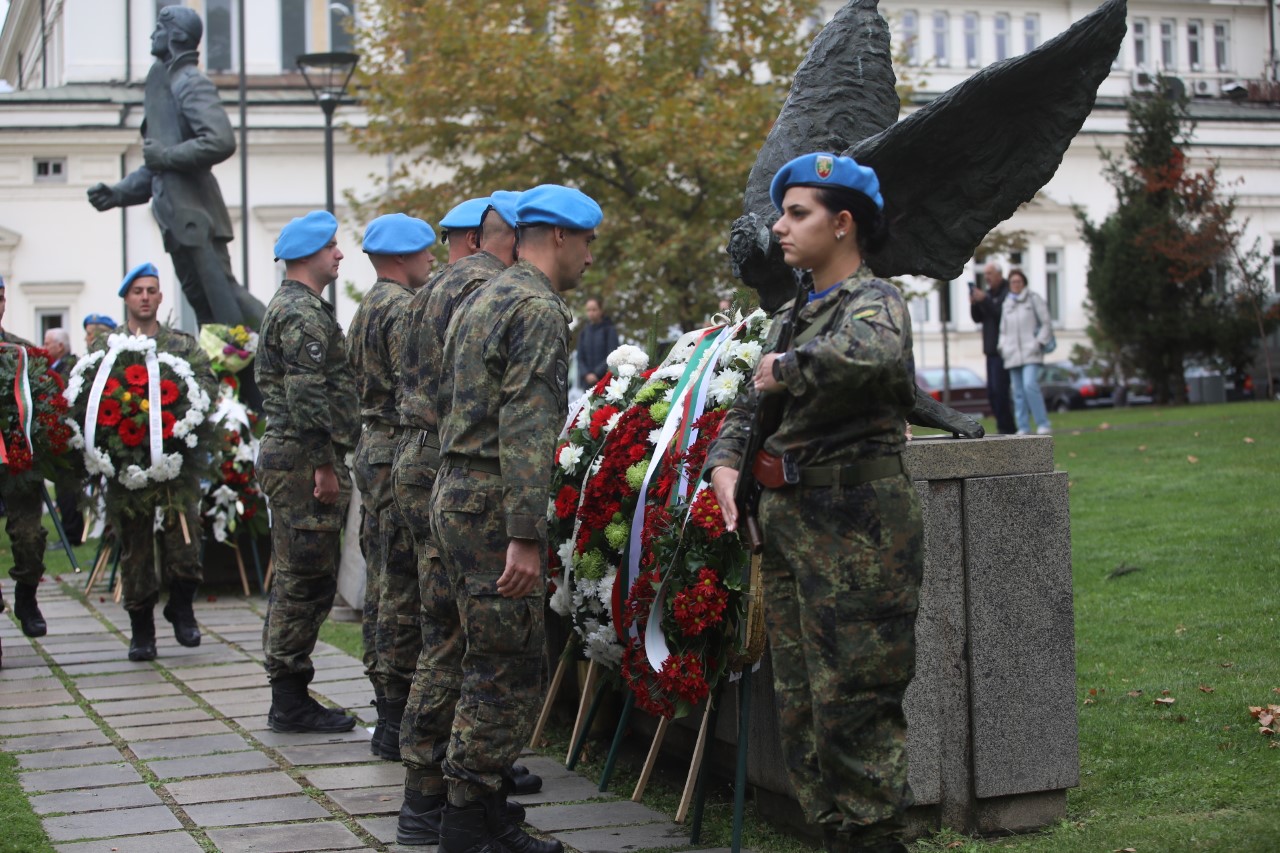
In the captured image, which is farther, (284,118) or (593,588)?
(284,118)

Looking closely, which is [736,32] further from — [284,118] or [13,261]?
[13,261]

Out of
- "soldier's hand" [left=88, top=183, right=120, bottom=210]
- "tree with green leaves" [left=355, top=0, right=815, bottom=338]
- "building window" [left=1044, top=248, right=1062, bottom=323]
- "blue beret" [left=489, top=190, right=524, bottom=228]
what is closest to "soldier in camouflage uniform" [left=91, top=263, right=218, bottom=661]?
"soldier's hand" [left=88, top=183, right=120, bottom=210]

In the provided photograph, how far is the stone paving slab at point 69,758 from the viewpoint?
22.1ft

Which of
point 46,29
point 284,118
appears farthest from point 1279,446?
point 46,29

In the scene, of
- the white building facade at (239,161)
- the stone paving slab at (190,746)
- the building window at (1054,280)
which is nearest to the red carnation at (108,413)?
the stone paving slab at (190,746)

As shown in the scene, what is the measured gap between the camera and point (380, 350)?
22.5ft

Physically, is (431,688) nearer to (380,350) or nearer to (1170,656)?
(380,350)

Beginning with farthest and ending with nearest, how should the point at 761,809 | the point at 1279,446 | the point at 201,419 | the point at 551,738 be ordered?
the point at 1279,446 < the point at 201,419 < the point at 551,738 < the point at 761,809

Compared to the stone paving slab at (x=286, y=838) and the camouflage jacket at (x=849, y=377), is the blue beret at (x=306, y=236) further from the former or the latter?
the camouflage jacket at (x=849, y=377)

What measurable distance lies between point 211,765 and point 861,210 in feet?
13.1

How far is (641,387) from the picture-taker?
6484mm

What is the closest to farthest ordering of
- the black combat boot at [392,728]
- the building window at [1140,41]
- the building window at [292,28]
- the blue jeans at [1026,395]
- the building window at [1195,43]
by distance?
1. the black combat boot at [392,728]
2. the blue jeans at [1026,395]
3. the building window at [292,28]
4. the building window at [1140,41]
5. the building window at [1195,43]

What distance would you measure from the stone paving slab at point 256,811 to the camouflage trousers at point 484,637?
3.41ft

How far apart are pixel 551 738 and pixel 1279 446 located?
9.30 m
